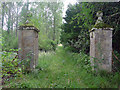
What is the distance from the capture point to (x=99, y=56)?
352 cm

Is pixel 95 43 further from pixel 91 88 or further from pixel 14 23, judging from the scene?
pixel 14 23

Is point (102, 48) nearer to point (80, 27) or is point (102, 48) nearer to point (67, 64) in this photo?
point (67, 64)

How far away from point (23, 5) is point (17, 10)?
32.9 inches

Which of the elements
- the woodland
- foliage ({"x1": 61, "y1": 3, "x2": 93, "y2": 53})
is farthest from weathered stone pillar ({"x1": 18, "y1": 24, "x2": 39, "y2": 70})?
foliage ({"x1": 61, "y1": 3, "x2": 93, "y2": 53})

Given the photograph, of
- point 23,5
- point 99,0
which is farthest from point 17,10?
point 99,0

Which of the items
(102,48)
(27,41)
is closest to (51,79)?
(27,41)

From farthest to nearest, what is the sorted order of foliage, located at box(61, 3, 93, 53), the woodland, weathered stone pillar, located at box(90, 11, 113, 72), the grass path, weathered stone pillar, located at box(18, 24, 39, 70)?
foliage, located at box(61, 3, 93, 53)
weathered stone pillar, located at box(18, 24, 39, 70)
weathered stone pillar, located at box(90, 11, 113, 72)
the grass path
the woodland

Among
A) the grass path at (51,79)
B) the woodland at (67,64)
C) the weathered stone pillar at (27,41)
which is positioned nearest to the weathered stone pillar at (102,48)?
the woodland at (67,64)

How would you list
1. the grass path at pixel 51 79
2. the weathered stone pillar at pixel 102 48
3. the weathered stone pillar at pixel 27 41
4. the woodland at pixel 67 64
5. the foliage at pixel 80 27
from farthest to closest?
the foliage at pixel 80 27 → the weathered stone pillar at pixel 27 41 → the weathered stone pillar at pixel 102 48 → the grass path at pixel 51 79 → the woodland at pixel 67 64

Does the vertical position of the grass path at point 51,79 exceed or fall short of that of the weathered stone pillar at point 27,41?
it falls short

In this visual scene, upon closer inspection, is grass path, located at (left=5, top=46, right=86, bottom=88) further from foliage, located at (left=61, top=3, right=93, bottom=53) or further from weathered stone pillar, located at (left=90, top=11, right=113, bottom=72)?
foliage, located at (left=61, top=3, right=93, bottom=53)

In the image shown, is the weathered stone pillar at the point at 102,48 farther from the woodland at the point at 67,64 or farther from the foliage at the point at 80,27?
the foliage at the point at 80,27

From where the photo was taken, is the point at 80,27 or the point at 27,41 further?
the point at 80,27

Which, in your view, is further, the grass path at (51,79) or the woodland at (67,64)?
the grass path at (51,79)
